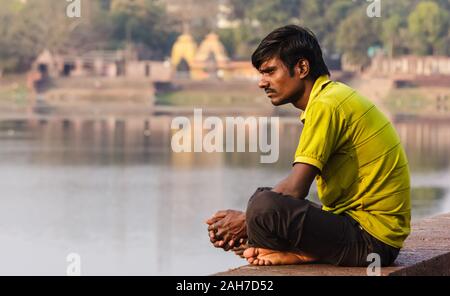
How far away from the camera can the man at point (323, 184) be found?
263 centimetres

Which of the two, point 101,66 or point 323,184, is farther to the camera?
point 101,66

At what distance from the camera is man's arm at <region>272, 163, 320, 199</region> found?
2625 mm

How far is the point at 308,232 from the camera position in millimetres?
2662

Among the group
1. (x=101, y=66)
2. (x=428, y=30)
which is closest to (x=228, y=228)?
(x=101, y=66)

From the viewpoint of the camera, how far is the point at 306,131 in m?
2.62

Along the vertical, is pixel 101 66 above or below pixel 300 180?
below

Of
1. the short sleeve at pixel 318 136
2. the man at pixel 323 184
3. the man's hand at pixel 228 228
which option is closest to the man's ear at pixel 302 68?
the man at pixel 323 184

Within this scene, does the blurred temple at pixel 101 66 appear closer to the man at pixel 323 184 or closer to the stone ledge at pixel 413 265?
the stone ledge at pixel 413 265

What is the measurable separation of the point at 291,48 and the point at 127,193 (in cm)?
1501

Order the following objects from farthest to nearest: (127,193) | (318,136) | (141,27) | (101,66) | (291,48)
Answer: (141,27) → (101,66) → (127,193) → (291,48) → (318,136)

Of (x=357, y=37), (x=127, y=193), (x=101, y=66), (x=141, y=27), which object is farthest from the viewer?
(x=141, y=27)

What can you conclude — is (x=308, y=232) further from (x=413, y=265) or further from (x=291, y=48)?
(x=291, y=48)
